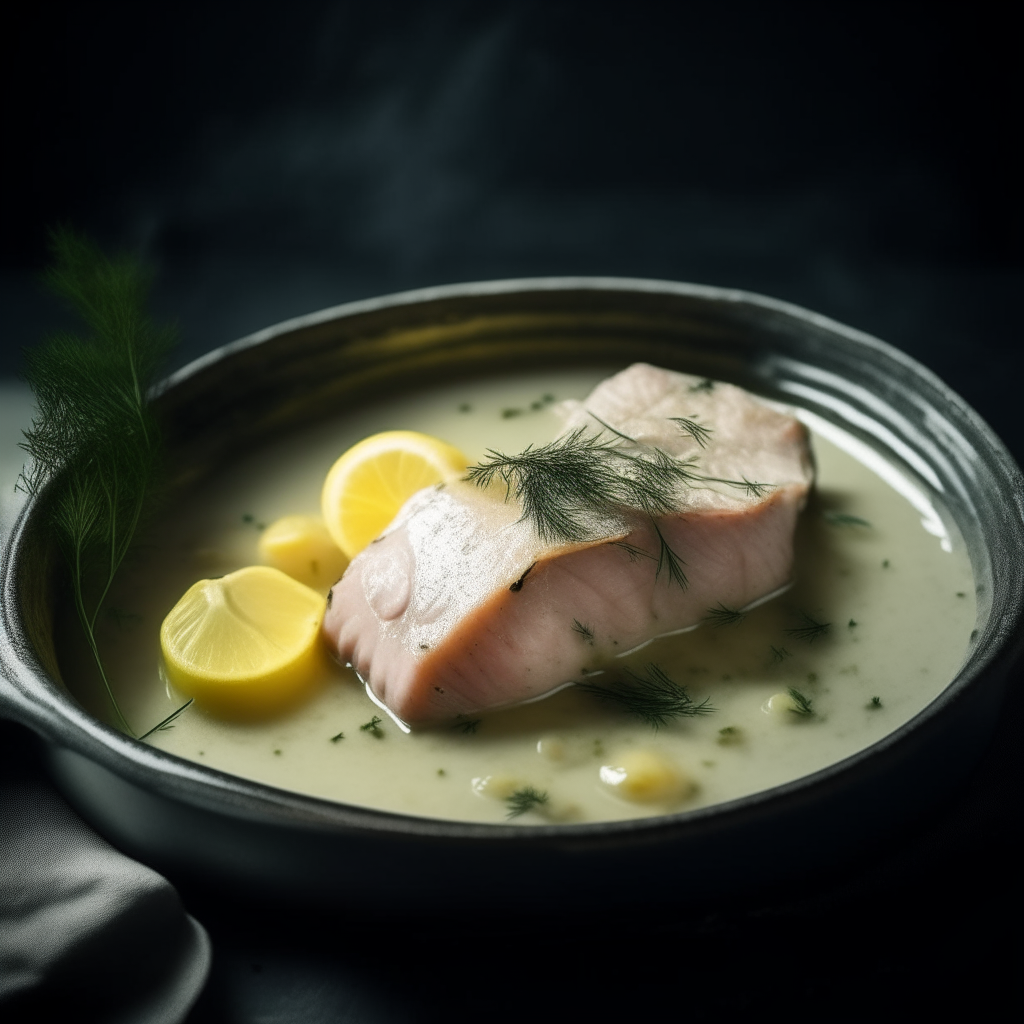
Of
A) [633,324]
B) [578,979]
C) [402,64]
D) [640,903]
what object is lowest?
[578,979]

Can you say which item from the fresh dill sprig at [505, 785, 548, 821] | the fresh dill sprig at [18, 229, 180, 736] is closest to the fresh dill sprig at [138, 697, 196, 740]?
the fresh dill sprig at [18, 229, 180, 736]

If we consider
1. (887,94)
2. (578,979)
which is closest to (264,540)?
(578,979)

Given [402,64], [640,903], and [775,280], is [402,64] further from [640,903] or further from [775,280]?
[640,903]

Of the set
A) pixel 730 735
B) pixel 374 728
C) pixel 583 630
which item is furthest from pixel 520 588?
pixel 730 735

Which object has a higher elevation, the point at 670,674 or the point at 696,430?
the point at 696,430

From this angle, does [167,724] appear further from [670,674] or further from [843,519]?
[843,519]
